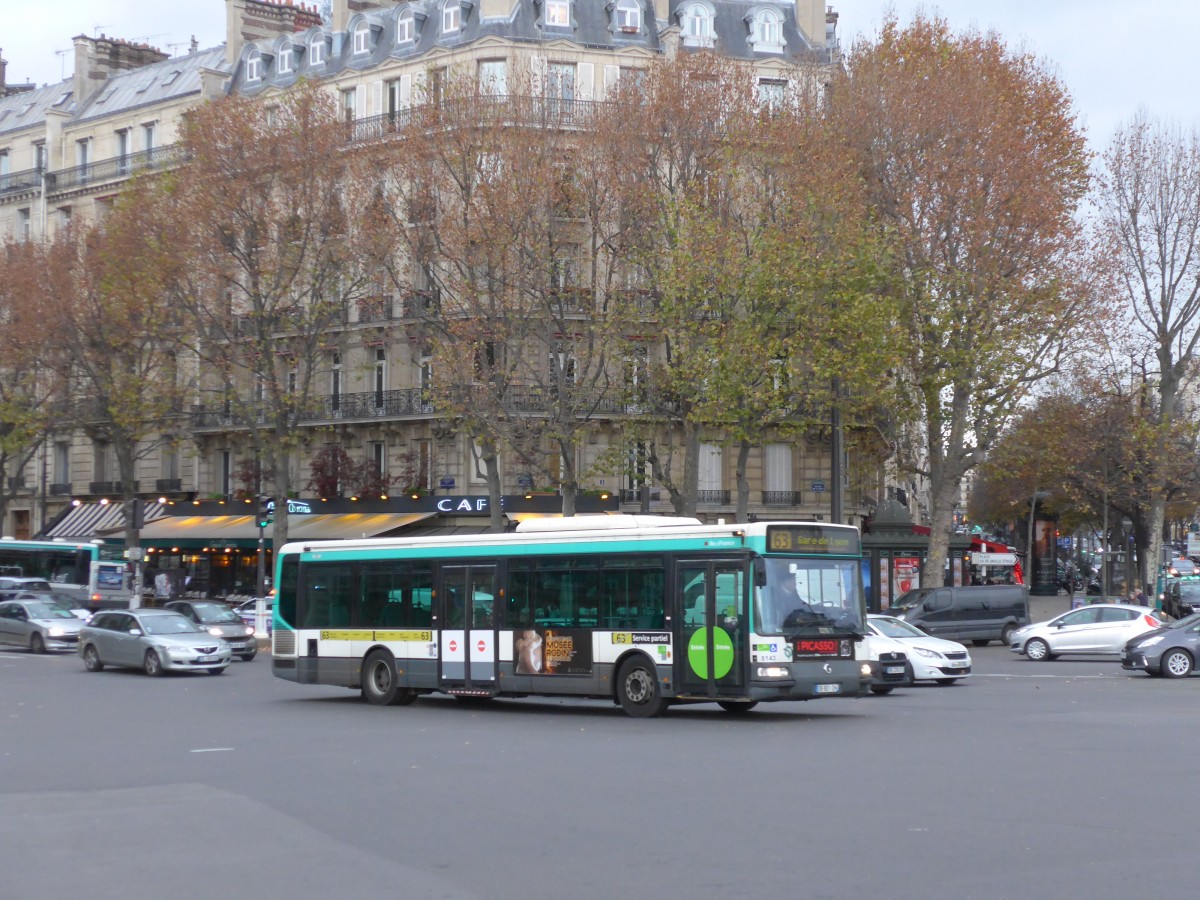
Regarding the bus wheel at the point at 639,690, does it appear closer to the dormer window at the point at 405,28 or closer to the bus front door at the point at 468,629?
the bus front door at the point at 468,629

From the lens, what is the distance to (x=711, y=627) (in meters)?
20.2

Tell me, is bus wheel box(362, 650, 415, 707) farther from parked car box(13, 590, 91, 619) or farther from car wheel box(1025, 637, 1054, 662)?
car wheel box(1025, 637, 1054, 662)

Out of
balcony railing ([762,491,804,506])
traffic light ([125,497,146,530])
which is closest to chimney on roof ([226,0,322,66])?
traffic light ([125,497,146,530])

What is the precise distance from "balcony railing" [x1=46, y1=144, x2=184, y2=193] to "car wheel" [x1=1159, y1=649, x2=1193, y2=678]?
4248 cm

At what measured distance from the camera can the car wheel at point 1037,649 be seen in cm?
3681

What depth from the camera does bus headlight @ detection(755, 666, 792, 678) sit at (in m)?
19.8

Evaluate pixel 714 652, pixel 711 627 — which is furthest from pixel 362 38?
pixel 714 652

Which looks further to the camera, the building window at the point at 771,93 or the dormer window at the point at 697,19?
the dormer window at the point at 697,19

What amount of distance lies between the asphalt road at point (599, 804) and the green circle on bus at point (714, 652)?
79 centimetres

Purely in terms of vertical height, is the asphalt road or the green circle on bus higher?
the green circle on bus

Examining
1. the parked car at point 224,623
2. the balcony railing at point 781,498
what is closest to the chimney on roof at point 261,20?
the balcony railing at point 781,498

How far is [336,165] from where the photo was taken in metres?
41.4

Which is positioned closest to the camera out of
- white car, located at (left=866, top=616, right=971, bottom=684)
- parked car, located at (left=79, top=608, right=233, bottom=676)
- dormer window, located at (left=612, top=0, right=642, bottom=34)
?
white car, located at (left=866, top=616, right=971, bottom=684)

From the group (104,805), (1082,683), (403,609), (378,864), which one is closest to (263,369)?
(403,609)
